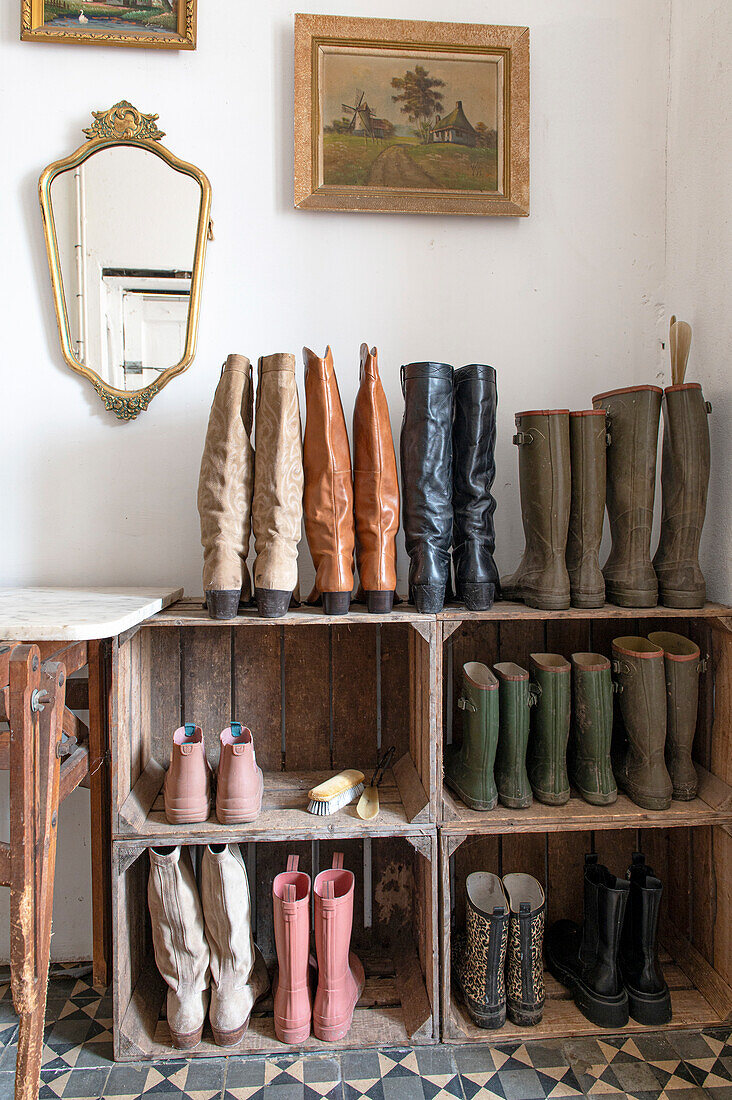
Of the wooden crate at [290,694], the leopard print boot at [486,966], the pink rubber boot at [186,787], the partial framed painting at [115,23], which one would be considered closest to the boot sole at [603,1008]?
the leopard print boot at [486,966]

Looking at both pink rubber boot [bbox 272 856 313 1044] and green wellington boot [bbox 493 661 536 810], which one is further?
green wellington boot [bbox 493 661 536 810]

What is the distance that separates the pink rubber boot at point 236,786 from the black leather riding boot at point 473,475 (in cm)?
59

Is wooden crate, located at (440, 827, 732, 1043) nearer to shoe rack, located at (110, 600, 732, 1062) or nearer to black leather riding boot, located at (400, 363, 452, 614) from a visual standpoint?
shoe rack, located at (110, 600, 732, 1062)

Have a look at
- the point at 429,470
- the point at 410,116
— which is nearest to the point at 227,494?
the point at 429,470

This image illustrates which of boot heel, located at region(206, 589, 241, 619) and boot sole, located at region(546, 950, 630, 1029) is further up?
boot heel, located at region(206, 589, 241, 619)

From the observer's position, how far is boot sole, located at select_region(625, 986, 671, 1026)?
1.58 m

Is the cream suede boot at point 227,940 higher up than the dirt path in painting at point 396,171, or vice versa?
the dirt path in painting at point 396,171

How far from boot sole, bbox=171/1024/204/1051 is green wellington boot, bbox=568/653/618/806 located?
1.00 m

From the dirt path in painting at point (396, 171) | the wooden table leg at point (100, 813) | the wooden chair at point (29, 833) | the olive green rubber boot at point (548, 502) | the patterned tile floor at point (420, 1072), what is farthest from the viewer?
the dirt path in painting at point (396, 171)

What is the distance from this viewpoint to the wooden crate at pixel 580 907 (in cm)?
156

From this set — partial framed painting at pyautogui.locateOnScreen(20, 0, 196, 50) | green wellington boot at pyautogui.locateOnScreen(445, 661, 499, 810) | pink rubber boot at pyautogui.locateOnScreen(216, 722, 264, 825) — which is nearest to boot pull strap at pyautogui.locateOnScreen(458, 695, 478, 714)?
green wellington boot at pyautogui.locateOnScreen(445, 661, 499, 810)

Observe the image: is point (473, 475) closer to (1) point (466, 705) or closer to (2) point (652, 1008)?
(1) point (466, 705)

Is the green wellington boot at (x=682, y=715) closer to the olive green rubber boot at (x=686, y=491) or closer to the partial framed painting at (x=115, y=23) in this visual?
the olive green rubber boot at (x=686, y=491)

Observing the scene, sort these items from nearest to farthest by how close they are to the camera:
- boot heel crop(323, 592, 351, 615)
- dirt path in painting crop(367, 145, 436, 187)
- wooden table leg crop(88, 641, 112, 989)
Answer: boot heel crop(323, 592, 351, 615) → wooden table leg crop(88, 641, 112, 989) → dirt path in painting crop(367, 145, 436, 187)
